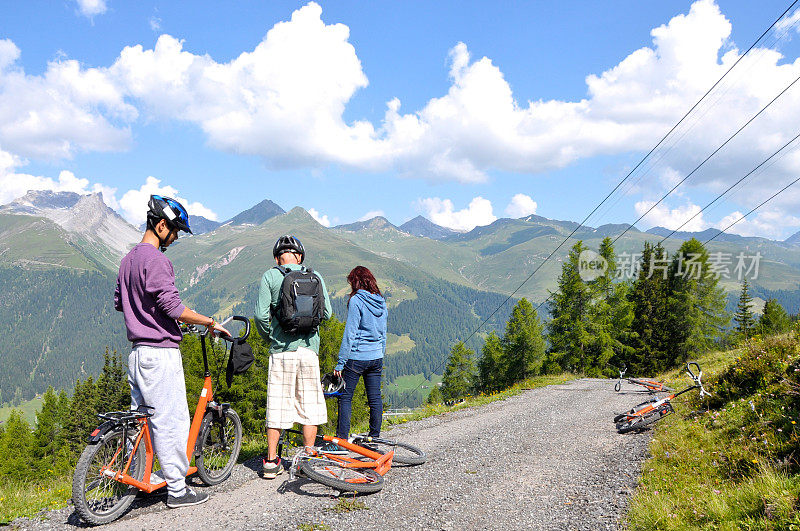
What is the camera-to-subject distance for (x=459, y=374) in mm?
64625

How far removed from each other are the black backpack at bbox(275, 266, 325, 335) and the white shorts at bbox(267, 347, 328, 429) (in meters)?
0.42

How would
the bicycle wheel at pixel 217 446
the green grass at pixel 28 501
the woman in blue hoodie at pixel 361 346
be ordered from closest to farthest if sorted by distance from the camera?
the green grass at pixel 28 501 → the bicycle wheel at pixel 217 446 → the woman in blue hoodie at pixel 361 346

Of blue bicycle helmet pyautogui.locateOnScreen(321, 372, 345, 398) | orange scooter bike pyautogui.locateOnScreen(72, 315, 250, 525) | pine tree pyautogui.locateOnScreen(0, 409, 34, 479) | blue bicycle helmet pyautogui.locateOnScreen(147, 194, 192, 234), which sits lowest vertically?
pine tree pyautogui.locateOnScreen(0, 409, 34, 479)

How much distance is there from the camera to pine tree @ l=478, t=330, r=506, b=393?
55.3 meters

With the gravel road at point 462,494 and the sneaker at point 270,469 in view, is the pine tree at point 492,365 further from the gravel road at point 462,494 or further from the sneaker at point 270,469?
the sneaker at point 270,469

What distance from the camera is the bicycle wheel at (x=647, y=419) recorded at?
9.34 meters

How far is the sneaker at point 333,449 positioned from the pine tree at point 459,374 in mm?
58604

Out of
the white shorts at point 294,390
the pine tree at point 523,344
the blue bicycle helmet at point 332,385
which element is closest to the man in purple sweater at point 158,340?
the white shorts at point 294,390

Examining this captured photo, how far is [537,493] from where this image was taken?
19.7 ft

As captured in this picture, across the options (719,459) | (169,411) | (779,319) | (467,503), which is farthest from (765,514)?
(779,319)

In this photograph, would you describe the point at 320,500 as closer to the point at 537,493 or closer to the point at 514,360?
the point at 537,493

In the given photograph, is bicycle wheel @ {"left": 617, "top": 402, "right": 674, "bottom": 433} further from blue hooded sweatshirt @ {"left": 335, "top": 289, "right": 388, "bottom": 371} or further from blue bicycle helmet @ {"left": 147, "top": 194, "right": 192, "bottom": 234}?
blue bicycle helmet @ {"left": 147, "top": 194, "right": 192, "bottom": 234}

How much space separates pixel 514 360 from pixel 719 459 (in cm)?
4711

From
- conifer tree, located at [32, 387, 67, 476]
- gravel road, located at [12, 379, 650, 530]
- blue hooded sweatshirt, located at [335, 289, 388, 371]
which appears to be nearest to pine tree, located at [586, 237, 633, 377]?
gravel road, located at [12, 379, 650, 530]
